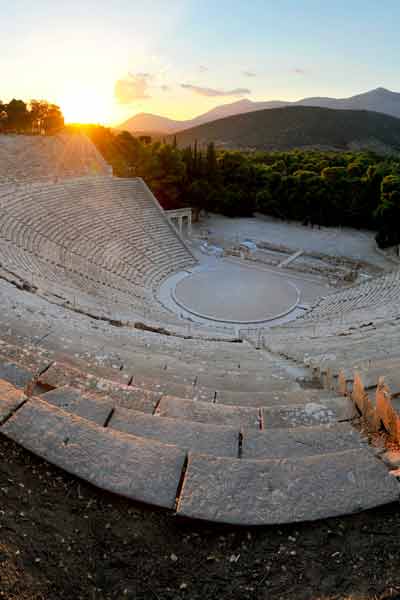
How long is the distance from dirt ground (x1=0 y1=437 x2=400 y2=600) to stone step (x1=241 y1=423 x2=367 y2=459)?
2.23 ft

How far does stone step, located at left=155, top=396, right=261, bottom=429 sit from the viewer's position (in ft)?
13.5

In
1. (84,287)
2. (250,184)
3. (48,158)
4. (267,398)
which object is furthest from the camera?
(250,184)

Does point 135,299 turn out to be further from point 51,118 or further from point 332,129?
point 332,129

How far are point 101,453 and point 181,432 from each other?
2.44ft

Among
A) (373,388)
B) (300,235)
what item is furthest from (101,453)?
(300,235)

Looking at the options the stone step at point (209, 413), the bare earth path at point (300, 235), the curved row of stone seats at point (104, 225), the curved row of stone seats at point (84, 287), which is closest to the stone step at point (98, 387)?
the stone step at point (209, 413)

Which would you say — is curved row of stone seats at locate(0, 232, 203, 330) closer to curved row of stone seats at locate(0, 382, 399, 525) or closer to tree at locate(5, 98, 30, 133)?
curved row of stone seats at locate(0, 382, 399, 525)

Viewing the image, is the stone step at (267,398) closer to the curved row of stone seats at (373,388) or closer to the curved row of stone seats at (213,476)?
the curved row of stone seats at (373,388)

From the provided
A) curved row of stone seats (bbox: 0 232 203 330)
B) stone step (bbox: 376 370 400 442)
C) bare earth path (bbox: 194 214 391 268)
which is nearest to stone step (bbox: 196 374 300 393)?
stone step (bbox: 376 370 400 442)

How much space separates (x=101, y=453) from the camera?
3033 mm

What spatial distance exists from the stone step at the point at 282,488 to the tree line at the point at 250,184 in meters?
28.0

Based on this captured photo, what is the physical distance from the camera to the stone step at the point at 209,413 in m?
4.11

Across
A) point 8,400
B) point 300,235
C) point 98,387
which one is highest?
point 8,400

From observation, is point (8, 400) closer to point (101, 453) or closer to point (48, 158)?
point (101, 453)
